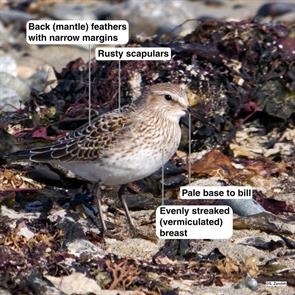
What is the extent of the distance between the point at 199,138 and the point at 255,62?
1.09 metres

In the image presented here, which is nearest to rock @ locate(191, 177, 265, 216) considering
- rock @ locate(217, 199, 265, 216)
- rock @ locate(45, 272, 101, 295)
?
rock @ locate(217, 199, 265, 216)

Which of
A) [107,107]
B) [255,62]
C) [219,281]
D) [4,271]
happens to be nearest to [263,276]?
[219,281]

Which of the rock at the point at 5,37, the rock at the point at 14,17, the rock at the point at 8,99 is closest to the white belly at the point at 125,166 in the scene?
the rock at the point at 8,99

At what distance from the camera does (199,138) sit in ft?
25.6

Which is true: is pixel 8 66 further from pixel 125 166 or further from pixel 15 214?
pixel 125 166

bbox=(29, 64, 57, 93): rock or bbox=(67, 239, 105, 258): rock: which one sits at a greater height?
bbox=(29, 64, 57, 93): rock

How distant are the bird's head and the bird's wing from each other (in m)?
0.19

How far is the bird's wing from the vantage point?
6230mm

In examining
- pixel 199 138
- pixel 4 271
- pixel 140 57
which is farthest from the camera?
pixel 199 138

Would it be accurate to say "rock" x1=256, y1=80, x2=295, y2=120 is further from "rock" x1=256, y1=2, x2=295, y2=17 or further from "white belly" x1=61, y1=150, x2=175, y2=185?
"rock" x1=256, y1=2, x2=295, y2=17

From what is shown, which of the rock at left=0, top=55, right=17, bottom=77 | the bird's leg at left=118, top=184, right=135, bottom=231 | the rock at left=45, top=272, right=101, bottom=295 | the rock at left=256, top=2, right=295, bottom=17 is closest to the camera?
the rock at left=45, top=272, right=101, bottom=295

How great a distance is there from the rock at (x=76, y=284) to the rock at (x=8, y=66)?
15.1 feet

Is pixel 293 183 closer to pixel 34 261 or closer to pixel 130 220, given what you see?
pixel 130 220

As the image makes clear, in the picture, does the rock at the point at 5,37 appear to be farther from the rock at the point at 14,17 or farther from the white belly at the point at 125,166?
the white belly at the point at 125,166
